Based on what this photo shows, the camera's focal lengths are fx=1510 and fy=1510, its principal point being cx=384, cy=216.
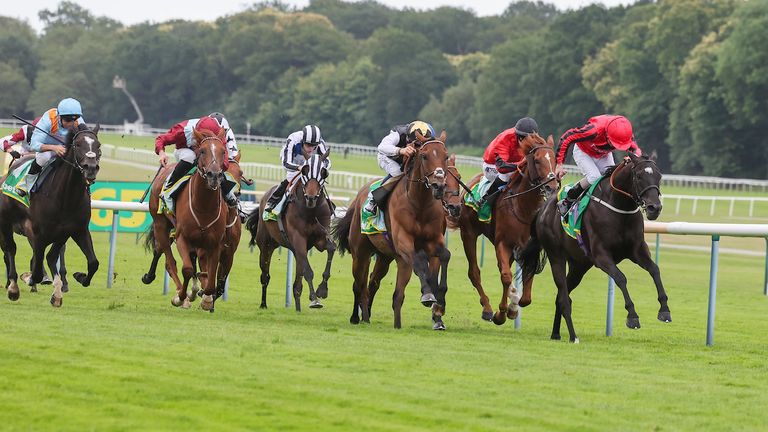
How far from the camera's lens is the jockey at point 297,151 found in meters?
14.8

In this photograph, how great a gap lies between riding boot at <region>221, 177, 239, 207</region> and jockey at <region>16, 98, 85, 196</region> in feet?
4.54

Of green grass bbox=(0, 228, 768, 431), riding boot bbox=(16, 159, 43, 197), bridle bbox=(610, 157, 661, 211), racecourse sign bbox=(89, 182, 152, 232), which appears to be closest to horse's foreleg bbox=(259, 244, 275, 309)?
green grass bbox=(0, 228, 768, 431)

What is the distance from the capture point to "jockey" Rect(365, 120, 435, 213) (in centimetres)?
1273

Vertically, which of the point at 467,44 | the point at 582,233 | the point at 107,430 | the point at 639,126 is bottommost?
the point at 107,430

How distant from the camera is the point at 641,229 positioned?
11.6 m

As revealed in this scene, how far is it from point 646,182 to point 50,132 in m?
5.33

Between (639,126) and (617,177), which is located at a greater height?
(639,126)

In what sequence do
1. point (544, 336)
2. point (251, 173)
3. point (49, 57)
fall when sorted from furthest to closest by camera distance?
point (49, 57)
point (251, 173)
point (544, 336)

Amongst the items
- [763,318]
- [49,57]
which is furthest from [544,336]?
[49,57]

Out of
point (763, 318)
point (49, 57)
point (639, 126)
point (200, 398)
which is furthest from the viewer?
point (49, 57)

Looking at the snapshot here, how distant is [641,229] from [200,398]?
4.92m

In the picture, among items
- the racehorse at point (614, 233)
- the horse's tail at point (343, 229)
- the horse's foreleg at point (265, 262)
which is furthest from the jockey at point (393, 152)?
the horse's foreleg at point (265, 262)

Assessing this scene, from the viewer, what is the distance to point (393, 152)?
1281cm

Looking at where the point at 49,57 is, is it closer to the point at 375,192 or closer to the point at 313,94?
the point at 313,94
